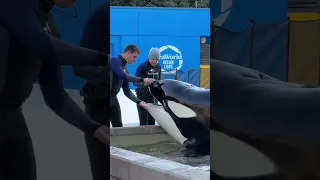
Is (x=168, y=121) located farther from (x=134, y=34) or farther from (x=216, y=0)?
(x=134, y=34)

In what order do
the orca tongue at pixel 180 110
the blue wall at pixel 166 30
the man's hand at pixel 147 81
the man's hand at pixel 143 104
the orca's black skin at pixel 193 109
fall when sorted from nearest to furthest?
the orca's black skin at pixel 193 109
the orca tongue at pixel 180 110
the man's hand at pixel 147 81
the man's hand at pixel 143 104
the blue wall at pixel 166 30

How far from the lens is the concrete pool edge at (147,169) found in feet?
11.0

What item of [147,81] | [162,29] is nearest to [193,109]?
[147,81]

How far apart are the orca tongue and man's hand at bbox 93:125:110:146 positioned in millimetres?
3427

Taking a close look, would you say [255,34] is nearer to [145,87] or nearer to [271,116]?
[271,116]

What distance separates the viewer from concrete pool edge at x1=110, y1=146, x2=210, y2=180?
11.0 feet

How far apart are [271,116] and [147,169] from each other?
170 centimetres

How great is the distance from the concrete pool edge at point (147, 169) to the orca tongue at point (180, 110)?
5.05 ft

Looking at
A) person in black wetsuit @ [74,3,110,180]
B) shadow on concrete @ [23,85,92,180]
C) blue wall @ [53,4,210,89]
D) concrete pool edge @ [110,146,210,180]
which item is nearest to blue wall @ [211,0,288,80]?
person in black wetsuit @ [74,3,110,180]

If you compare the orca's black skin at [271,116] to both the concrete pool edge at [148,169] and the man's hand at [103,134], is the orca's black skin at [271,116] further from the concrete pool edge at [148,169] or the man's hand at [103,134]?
the concrete pool edge at [148,169]

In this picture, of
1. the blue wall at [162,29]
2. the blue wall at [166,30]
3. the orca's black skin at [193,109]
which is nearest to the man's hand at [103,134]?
the orca's black skin at [193,109]

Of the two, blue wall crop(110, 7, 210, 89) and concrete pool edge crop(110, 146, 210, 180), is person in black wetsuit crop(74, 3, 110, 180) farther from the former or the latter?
blue wall crop(110, 7, 210, 89)

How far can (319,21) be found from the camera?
78.6 inches

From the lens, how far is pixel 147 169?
360 cm
